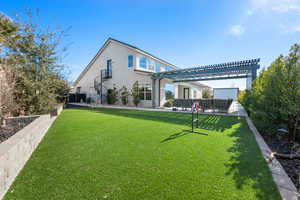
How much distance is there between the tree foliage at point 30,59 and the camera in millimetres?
5271

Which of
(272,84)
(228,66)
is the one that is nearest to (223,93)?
(228,66)

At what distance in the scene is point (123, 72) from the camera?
16.2 m

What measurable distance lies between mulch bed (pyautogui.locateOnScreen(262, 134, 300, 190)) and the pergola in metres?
5.72

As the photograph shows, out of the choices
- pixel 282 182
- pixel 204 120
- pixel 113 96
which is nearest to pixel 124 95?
pixel 113 96

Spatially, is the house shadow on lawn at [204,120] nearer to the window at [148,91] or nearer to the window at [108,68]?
the window at [148,91]

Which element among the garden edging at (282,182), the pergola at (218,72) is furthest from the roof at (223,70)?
the garden edging at (282,182)

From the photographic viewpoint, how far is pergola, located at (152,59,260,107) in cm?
849

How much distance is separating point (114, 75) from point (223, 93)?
65.6 ft

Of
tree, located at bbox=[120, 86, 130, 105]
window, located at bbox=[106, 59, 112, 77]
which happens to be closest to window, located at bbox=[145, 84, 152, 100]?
tree, located at bbox=[120, 86, 130, 105]

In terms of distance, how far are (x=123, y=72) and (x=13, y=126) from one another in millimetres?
12904

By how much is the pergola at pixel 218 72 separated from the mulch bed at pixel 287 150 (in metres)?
5.72

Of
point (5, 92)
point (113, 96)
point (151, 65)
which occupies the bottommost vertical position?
point (5, 92)

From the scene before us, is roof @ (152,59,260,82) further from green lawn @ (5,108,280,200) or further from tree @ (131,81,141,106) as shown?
green lawn @ (5,108,280,200)

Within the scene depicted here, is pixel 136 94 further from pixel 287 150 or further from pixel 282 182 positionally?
pixel 282 182
